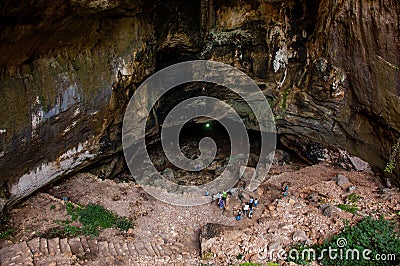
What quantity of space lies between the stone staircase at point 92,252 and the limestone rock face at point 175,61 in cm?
214

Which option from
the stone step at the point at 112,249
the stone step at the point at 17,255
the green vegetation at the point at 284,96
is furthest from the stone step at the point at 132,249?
the green vegetation at the point at 284,96

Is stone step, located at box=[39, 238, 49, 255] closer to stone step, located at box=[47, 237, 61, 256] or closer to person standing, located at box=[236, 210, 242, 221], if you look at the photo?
stone step, located at box=[47, 237, 61, 256]

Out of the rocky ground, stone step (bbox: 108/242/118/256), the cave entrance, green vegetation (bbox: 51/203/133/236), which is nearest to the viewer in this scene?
the rocky ground

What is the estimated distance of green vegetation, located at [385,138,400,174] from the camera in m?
10.8

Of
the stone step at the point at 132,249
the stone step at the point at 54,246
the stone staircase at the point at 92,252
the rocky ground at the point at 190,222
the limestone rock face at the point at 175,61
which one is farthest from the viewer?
the stone step at the point at 132,249

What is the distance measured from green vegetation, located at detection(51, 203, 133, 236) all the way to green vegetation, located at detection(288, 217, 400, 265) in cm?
565

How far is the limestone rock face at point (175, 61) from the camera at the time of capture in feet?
28.7

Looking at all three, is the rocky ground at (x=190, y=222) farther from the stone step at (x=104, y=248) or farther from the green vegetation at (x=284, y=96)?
the green vegetation at (x=284, y=96)

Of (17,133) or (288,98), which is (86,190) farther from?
(288,98)

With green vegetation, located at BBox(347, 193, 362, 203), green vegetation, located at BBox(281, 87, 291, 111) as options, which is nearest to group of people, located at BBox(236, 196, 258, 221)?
green vegetation, located at BBox(347, 193, 362, 203)

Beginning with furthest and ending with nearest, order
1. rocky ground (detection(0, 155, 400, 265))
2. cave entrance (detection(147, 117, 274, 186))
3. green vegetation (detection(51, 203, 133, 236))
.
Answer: cave entrance (detection(147, 117, 274, 186)) → green vegetation (detection(51, 203, 133, 236)) → rocky ground (detection(0, 155, 400, 265))

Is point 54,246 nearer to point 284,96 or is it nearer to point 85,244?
point 85,244

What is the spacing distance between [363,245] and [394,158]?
4011 mm

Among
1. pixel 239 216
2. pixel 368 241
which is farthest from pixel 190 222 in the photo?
pixel 368 241
